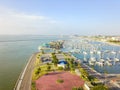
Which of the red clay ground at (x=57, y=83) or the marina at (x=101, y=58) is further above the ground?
the red clay ground at (x=57, y=83)

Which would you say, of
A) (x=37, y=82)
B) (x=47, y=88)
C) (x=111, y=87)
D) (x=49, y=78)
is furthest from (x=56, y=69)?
(x=111, y=87)

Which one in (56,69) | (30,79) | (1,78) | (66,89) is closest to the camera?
(66,89)

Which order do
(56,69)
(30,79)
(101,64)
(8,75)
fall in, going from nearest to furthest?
1. (30,79)
2. (8,75)
3. (56,69)
4. (101,64)

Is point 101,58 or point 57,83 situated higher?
point 57,83

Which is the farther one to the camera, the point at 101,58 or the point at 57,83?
the point at 101,58

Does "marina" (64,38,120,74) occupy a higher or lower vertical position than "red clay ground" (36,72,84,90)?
lower

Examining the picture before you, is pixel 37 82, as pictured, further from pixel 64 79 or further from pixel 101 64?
pixel 101 64

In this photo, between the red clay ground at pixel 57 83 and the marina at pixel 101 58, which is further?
the marina at pixel 101 58

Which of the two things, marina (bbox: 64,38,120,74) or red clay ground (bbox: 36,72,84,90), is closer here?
red clay ground (bbox: 36,72,84,90)
